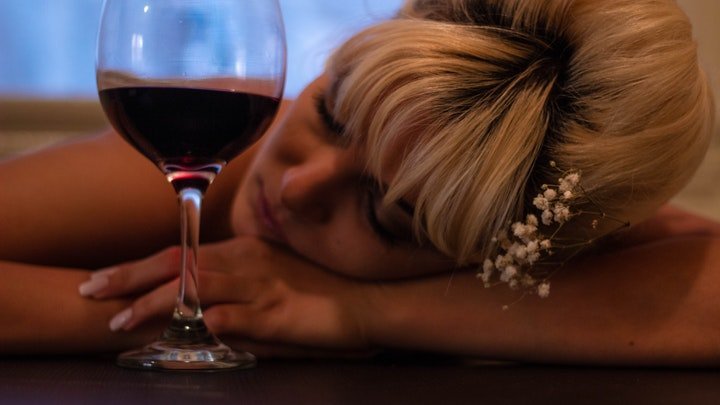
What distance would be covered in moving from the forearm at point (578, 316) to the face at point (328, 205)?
0.16ft

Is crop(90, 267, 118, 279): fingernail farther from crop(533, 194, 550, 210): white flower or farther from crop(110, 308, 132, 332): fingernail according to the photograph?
crop(533, 194, 550, 210): white flower

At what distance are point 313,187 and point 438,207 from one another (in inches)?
6.7

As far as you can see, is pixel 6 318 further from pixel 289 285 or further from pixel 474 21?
pixel 474 21

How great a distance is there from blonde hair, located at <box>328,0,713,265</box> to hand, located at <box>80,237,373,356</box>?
15 cm

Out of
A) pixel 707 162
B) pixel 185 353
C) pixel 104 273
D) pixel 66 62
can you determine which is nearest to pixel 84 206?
pixel 104 273

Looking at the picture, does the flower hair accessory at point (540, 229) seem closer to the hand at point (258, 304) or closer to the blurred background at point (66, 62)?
the hand at point (258, 304)

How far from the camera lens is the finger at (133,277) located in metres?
1.00

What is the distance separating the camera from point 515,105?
93 centimetres

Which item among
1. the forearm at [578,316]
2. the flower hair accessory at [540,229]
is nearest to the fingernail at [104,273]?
the forearm at [578,316]

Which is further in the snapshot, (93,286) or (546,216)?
(93,286)

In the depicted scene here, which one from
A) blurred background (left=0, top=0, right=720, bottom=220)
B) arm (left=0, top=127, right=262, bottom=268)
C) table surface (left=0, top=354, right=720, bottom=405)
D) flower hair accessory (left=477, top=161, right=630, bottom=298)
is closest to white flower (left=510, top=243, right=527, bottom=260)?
flower hair accessory (left=477, top=161, right=630, bottom=298)

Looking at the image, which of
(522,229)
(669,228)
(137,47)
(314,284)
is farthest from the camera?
(669,228)

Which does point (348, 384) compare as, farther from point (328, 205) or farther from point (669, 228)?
point (669, 228)

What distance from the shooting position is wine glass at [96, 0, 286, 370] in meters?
0.77
